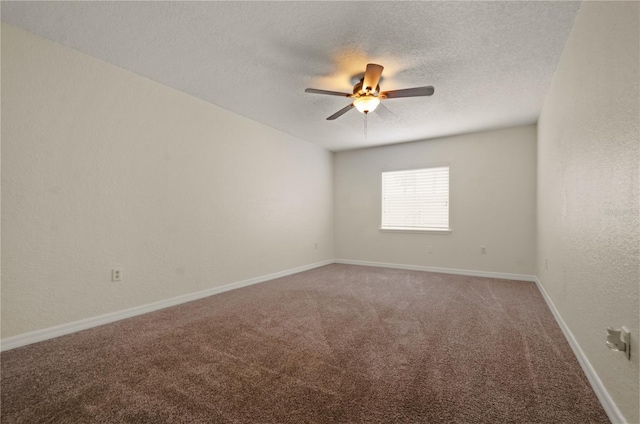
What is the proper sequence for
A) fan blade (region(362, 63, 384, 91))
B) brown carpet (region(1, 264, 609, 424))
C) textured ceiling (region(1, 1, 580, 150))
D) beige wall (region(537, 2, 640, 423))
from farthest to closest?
fan blade (region(362, 63, 384, 91)) → textured ceiling (region(1, 1, 580, 150)) → brown carpet (region(1, 264, 609, 424)) → beige wall (region(537, 2, 640, 423))

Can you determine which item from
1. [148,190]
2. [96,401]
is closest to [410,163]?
[148,190]

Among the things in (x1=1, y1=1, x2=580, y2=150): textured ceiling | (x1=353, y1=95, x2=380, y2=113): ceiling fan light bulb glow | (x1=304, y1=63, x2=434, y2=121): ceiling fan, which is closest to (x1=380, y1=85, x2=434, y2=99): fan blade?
(x1=304, y1=63, x2=434, y2=121): ceiling fan

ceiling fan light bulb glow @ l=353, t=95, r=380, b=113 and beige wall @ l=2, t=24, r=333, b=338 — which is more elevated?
ceiling fan light bulb glow @ l=353, t=95, r=380, b=113

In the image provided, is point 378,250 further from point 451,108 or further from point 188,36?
point 188,36

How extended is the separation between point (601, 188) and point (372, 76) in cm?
176

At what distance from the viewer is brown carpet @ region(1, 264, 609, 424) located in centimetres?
140

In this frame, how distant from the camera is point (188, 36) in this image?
2.28 meters

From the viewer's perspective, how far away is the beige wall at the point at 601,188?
1.20 meters

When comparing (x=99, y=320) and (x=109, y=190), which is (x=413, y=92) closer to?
(x=109, y=190)

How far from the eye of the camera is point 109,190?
2.67 m

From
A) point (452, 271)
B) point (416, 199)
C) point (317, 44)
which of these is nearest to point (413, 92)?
point (317, 44)

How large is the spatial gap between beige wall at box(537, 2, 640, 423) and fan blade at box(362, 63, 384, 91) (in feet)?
4.38

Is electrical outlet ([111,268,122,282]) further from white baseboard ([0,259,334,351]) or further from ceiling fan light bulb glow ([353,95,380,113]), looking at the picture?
ceiling fan light bulb glow ([353,95,380,113])

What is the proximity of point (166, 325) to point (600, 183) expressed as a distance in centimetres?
328
